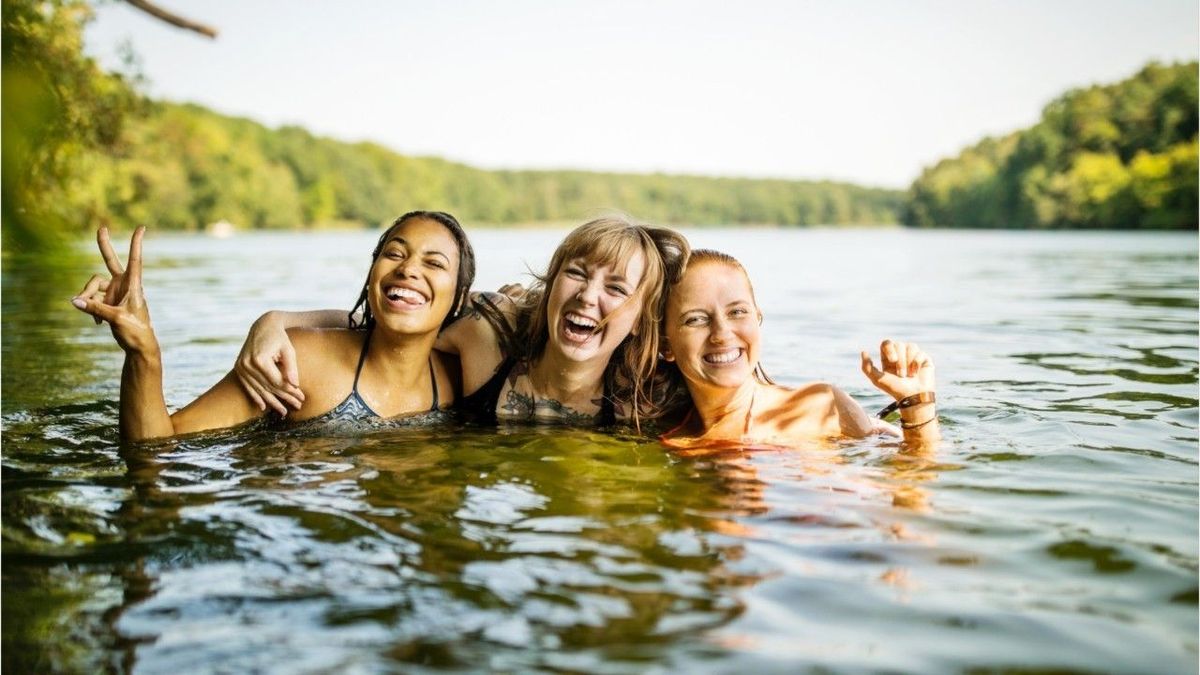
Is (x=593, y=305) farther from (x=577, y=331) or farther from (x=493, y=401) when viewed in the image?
(x=493, y=401)

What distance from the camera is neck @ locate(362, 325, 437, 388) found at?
17.9ft

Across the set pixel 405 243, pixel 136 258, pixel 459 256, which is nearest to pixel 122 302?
pixel 136 258

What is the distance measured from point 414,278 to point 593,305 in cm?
90

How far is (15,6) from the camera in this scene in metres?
2.00

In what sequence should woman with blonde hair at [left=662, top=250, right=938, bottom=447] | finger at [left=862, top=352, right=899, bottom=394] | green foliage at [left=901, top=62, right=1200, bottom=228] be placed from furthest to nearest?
green foliage at [left=901, top=62, right=1200, bottom=228] < woman with blonde hair at [left=662, top=250, right=938, bottom=447] < finger at [left=862, top=352, right=899, bottom=394]

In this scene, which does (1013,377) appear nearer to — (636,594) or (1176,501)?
(1176,501)

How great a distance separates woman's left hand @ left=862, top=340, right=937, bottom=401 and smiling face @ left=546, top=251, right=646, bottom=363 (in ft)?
4.00

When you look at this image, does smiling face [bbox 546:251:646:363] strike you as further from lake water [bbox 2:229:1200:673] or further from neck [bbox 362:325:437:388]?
neck [bbox 362:325:437:388]

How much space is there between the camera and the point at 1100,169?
263 ft

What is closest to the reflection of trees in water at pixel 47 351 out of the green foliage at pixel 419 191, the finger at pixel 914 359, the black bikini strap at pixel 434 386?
the black bikini strap at pixel 434 386

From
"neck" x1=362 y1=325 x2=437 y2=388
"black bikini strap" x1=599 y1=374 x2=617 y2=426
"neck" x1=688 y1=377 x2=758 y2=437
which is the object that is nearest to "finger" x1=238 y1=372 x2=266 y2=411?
"neck" x1=362 y1=325 x2=437 y2=388

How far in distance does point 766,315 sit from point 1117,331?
16.4 ft

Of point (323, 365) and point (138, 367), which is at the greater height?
point (138, 367)

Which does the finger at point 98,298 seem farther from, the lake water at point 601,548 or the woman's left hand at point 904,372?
the woman's left hand at point 904,372
